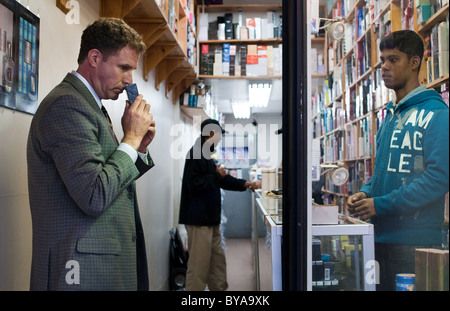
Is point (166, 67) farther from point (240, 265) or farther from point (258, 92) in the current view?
point (240, 265)

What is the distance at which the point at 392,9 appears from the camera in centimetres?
132

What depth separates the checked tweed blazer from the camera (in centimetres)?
125

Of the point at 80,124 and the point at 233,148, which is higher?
the point at 233,148

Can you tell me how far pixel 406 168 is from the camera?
1178 millimetres

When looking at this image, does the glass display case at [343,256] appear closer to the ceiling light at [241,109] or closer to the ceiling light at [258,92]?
the ceiling light at [258,92]

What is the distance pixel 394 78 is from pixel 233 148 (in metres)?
7.12

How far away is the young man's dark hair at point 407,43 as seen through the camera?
47.6 inches

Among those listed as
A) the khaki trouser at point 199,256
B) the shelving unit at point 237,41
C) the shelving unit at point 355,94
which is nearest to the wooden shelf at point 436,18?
the shelving unit at point 355,94

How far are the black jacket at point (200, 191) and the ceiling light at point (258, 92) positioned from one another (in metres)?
1.73

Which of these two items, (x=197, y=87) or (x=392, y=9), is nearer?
(x=392, y=9)

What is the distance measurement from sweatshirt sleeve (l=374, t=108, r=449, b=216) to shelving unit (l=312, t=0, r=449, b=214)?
131 millimetres

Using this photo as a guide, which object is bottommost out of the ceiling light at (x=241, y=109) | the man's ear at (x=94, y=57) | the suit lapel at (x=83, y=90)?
the suit lapel at (x=83, y=90)
